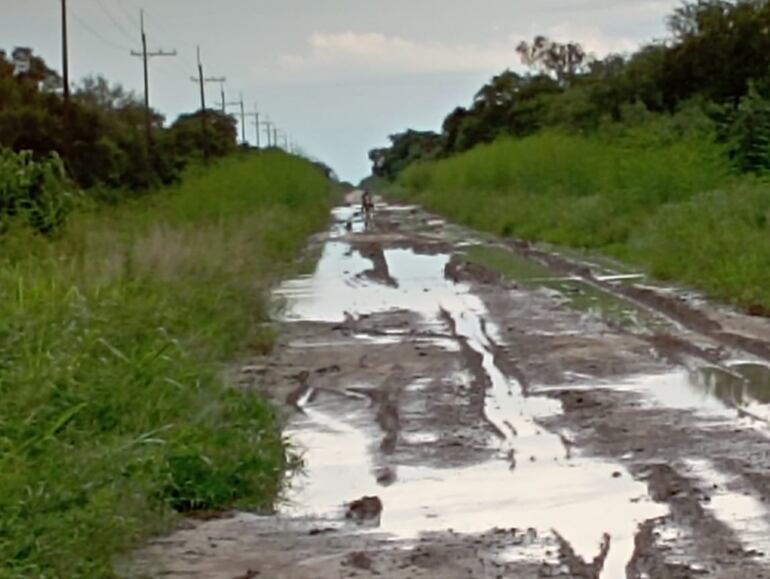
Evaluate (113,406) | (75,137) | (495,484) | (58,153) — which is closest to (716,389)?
(495,484)

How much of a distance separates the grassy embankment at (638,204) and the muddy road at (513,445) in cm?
178

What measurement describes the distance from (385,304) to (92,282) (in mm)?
8173

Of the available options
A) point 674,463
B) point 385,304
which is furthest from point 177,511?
point 385,304

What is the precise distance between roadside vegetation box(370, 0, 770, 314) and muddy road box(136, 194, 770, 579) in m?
3.32

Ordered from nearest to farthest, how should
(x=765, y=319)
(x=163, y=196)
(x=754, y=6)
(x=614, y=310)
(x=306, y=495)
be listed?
(x=306, y=495), (x=765, y=319), (x=614, y=310), (x=163, y=196), (x=754, y=6)

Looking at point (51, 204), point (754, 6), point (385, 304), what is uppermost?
point (754, 6)

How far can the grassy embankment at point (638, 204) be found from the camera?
22.2 meters

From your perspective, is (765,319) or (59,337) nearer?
(59,337)

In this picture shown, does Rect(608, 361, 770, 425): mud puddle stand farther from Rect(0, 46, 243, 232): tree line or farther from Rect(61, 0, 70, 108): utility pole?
Rect(61, 0, 70, 108): utility pole

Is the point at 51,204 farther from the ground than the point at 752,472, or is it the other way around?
the point at 51,204

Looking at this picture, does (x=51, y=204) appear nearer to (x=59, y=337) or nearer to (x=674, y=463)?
(x=59, y=337)

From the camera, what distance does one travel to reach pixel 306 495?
9.35m

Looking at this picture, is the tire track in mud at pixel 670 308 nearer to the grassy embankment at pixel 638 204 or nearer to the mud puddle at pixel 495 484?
the grassy embankment at pixel 638 204

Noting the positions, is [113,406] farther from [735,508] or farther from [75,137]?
[75,137]
